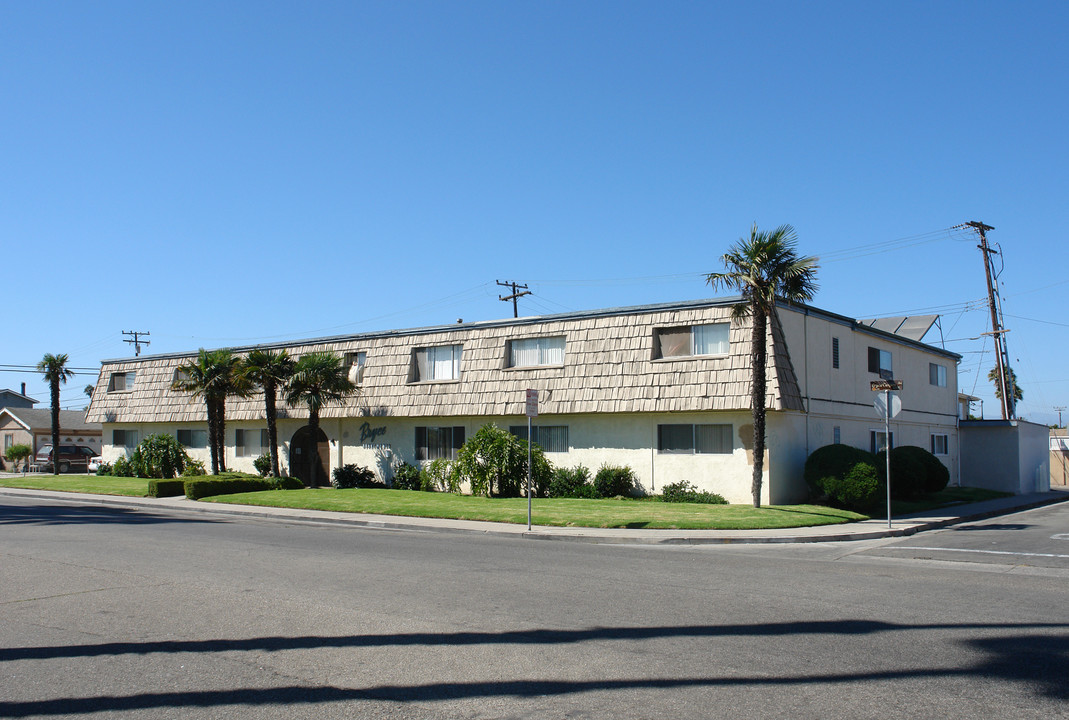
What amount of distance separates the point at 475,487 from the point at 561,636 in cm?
1916

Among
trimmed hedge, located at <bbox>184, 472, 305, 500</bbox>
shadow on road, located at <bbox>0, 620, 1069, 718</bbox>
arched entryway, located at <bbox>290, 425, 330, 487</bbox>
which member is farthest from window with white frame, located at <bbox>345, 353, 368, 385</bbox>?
shadow on road, located at <bbox>0, 620, 1069, 718</bbox>

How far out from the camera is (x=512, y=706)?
19.2 ft

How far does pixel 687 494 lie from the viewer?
24.0 m

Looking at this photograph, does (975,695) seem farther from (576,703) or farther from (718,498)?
(718,498)

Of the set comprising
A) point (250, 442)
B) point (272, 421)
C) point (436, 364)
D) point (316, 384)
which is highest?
point (436, 364)

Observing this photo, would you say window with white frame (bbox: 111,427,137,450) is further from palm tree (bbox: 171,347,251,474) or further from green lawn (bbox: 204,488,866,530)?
A: green lawn (bbox: 204,488,866,530)

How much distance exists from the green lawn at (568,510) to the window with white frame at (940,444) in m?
13.8

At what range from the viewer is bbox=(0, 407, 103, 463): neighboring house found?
58094mm

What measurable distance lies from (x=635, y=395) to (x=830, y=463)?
5.74 metres

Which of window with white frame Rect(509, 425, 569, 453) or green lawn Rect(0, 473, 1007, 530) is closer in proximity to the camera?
green lawn Rect(0, 473, 1007, 530)

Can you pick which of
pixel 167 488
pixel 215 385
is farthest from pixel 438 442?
pixel 215 385

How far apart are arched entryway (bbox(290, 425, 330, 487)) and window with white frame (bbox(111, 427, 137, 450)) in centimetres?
1141

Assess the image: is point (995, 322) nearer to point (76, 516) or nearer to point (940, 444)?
point (940, 444)

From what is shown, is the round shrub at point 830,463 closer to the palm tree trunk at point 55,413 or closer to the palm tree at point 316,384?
the palm tree at point 316,384
